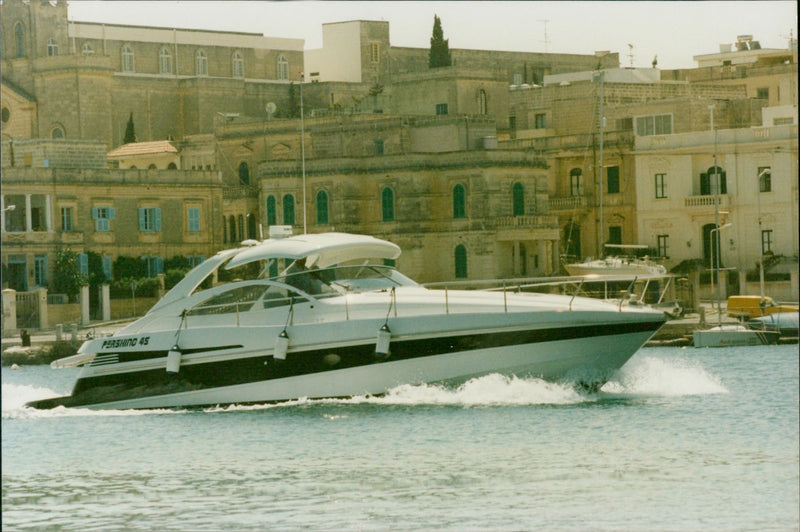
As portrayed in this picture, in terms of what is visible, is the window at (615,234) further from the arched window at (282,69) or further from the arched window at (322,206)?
the arched window at (282,69)

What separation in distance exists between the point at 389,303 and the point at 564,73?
4815 cm

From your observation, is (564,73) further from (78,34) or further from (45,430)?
(45,430)

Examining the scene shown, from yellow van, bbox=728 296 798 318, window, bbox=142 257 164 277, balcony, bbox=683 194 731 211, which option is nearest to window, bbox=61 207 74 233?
window, bbox=142 257 164 277

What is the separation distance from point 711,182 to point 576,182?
22.4 ft

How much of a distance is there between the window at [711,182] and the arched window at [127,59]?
25.8 meters

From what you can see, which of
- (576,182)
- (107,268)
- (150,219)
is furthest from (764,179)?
(107,268)

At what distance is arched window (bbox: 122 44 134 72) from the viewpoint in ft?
229

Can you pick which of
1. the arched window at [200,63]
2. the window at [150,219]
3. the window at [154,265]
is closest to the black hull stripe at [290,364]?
the window at [154,265]

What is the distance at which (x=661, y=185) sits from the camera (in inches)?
2216

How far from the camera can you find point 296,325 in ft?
79.8

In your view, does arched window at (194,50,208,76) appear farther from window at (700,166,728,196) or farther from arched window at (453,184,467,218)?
window at (700,166,728,196)

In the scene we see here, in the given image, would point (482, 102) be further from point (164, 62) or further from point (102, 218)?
point (102, 218)

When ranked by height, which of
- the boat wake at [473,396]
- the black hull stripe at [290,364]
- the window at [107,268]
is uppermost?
the window at [107,268]

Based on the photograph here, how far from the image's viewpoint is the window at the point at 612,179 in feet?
191
